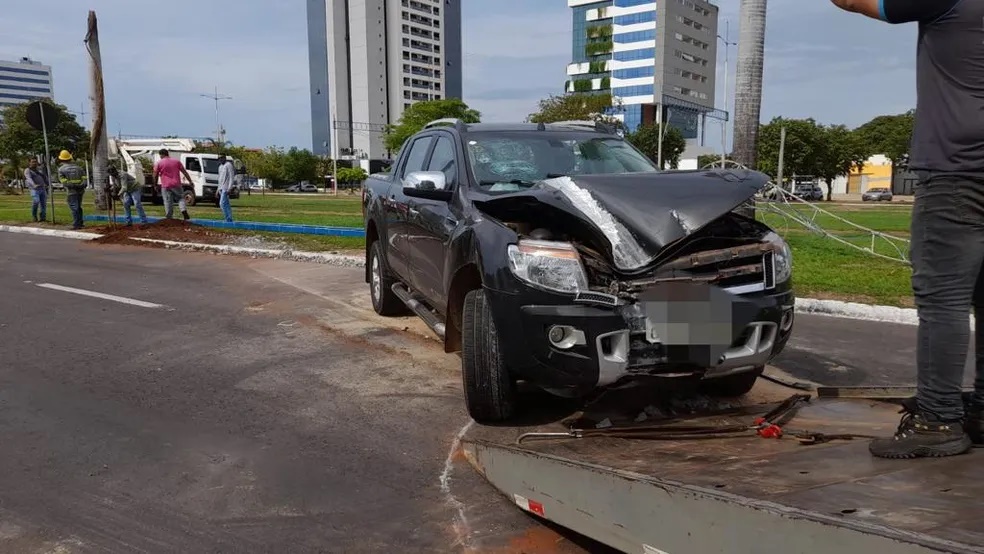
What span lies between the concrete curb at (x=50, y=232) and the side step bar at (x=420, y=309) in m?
11.6

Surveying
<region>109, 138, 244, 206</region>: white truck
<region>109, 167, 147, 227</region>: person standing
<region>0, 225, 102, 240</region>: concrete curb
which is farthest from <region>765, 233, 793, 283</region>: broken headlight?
<region>109, 138, 244, 206</region>: white truck

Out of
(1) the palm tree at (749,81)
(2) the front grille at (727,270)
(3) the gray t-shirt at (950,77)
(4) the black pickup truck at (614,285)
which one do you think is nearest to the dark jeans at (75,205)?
(1) the palm tree at (749,81)

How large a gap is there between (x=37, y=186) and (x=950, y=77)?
68.3 ft

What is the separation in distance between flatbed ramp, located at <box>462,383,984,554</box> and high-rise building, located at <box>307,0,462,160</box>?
430 feet

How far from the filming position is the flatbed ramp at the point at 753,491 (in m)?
1.82

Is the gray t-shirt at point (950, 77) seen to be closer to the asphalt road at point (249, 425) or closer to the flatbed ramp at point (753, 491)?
the flatbed ramp at point (753, 491)

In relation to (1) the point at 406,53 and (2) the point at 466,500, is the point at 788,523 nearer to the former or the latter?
(2) the point at 466,500

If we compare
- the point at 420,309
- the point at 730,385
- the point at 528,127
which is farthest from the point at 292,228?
the point at 730,385

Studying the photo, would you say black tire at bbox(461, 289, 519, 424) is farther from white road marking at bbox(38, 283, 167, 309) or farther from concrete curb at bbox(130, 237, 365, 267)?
concrete curb at bbox(130, 237, 365, 267)

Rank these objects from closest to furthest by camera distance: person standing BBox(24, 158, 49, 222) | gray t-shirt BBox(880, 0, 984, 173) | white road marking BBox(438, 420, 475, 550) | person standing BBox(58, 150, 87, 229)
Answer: gray t-shirt BBox(880, 0, 984, 173) < white road marking BBox(438, 420, 475, 550) < person standing BBox(58, 150, 87, 229) < person standing BBox(24, 158, 49, 222)

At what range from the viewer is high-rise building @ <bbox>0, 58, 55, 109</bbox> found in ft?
602

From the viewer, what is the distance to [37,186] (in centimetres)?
1812

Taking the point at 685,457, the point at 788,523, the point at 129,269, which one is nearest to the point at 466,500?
the point at 685,457

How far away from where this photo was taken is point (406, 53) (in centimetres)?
13512
